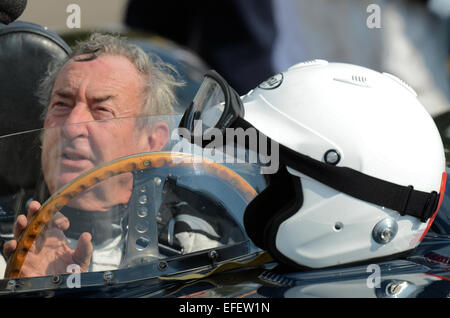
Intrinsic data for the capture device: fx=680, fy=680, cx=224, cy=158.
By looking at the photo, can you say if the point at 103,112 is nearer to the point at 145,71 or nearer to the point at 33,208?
the point at 145,71

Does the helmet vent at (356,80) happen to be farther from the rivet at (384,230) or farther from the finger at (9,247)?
the finger at (9,247)

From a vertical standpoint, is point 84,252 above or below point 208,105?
below

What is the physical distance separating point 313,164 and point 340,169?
0.07 metres

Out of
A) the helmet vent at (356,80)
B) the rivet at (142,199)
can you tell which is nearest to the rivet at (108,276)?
the rivet at (142,199)

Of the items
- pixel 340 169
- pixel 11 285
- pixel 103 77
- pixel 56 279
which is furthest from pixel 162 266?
pixel 103 77

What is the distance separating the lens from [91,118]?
78.0 inches

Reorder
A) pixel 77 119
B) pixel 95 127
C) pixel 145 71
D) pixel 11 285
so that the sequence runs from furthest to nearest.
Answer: pixel 145 71
pixel 77 119
pixel 95 127
pixel 11 285

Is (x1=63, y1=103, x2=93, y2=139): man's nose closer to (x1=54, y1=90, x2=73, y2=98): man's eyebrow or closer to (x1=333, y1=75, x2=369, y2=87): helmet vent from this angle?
(x1=54, y1=90, x2=73, y2=98): man's eyebrow

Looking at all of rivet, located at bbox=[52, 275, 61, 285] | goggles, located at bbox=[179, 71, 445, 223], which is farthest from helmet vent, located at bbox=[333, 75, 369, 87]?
rivet, located at bbox=[52, 275, 61, 285]

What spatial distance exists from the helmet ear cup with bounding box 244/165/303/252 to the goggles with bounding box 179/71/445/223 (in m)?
0.06

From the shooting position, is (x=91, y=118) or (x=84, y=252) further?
(x=91, y=118)

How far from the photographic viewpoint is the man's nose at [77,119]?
5.90 feet

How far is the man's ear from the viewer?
1773mm

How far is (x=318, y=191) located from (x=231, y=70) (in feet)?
10.5
